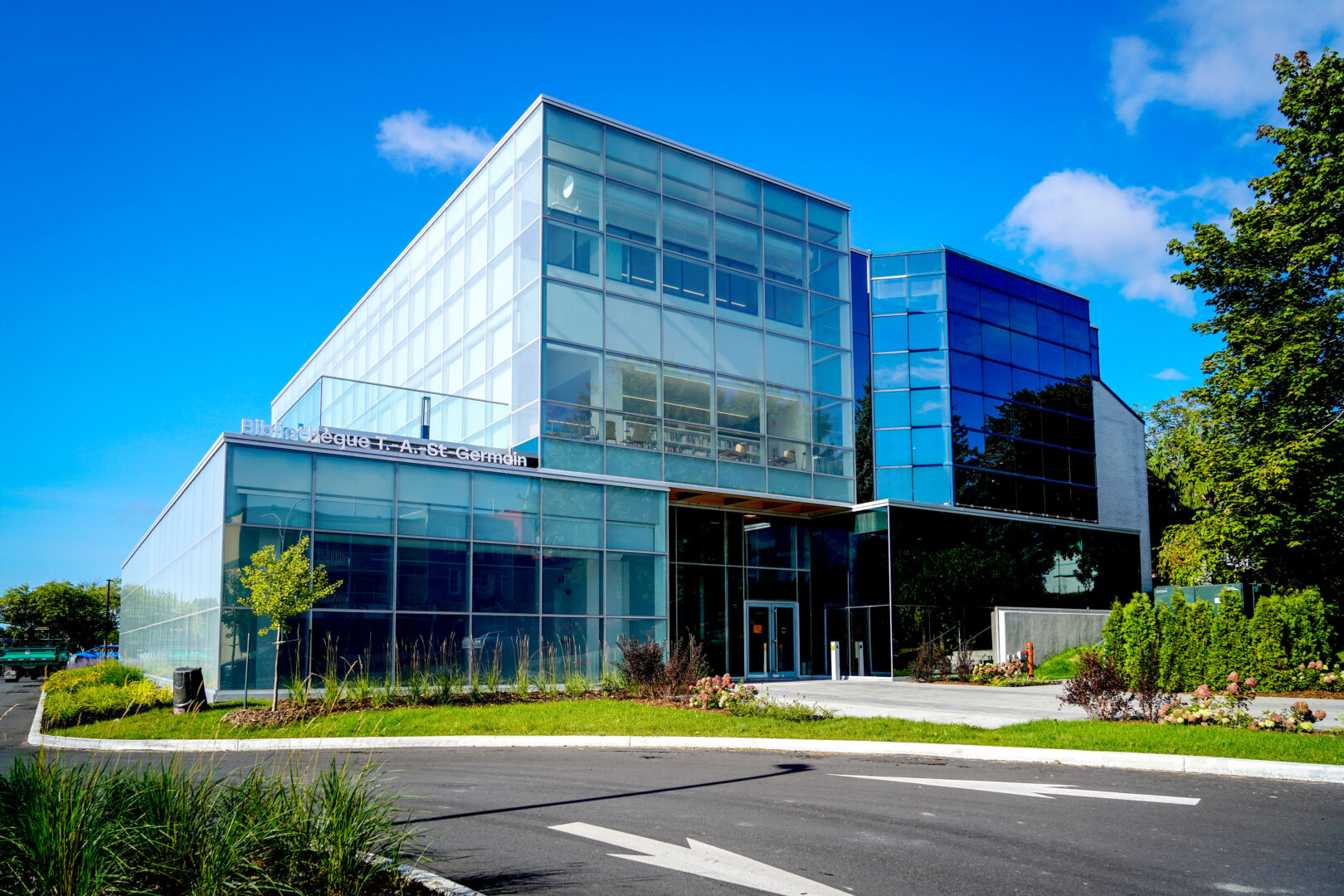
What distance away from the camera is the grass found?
28.7m

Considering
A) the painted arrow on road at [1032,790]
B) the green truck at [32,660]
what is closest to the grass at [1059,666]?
the painted arrow on road at [1032,790]

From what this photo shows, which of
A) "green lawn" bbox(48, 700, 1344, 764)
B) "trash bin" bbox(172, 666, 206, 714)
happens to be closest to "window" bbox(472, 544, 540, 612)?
"green lawn" bbox(48, 700, 1344, 764)

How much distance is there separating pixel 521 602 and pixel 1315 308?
73.2 feet

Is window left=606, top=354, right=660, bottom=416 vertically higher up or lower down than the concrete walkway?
higher up

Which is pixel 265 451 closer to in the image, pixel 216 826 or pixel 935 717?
pixel 935 717

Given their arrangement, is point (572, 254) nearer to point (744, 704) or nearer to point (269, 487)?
point (269, 487)

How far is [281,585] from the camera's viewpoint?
17969mm

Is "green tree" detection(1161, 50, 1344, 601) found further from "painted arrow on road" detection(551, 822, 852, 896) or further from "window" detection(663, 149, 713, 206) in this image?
"painted arrow on road" detection(551, 822, 852, 896)

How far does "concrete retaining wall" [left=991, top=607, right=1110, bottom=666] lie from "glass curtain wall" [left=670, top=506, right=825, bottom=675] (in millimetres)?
5892

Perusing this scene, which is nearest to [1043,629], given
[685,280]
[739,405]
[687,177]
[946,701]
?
[946,701]

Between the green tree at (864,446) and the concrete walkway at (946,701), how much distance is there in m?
6.19

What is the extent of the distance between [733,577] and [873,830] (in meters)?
20.7

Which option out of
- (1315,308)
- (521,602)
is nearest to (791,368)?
(521,602)

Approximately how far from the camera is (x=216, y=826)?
5.22 m
